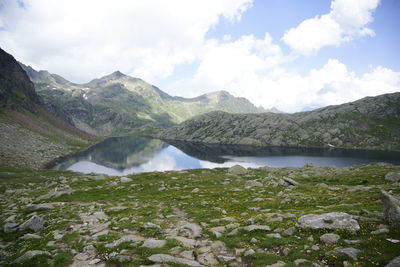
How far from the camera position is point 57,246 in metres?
16.6

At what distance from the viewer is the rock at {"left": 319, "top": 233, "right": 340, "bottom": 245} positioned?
1369 cm

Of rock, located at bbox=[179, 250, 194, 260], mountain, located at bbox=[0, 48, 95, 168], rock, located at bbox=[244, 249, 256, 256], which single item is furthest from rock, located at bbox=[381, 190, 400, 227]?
mountain, located at bbox=[0, 48, 95, 168]

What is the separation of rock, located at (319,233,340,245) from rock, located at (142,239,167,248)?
418 inches

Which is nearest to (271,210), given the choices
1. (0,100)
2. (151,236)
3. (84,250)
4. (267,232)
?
(267,232)

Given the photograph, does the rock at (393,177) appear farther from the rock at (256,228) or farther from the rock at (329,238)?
the rock at (256,228)

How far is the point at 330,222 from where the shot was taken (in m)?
15.8

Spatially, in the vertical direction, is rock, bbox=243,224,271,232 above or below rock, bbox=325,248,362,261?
below

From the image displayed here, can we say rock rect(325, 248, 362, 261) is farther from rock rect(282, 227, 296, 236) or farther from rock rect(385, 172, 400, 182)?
rock rect(385, 172, 400, 182)

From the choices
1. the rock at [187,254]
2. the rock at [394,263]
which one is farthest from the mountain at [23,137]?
the rock at [394,263]

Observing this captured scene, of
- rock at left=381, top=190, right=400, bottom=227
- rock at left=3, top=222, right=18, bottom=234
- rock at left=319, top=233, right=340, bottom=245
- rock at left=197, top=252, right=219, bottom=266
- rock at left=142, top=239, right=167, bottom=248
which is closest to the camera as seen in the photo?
rock at left=197, top=252, right=219, bottom=266

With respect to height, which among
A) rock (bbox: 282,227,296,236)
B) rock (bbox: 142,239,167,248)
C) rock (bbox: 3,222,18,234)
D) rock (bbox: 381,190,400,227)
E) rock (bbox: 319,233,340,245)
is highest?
rock (bbox: 381,190,400,227)

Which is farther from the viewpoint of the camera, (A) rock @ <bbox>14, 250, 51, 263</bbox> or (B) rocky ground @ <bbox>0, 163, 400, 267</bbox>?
(A) rock @ <bbox>14, 250, 51, 263</bbox>

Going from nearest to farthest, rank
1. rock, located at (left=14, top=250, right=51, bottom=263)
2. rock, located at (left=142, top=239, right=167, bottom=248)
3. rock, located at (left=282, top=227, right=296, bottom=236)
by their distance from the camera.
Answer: rock, located at (left=14, top=250, right=51, bottom=263), rock, located at (left=142, top=239, right=167, bottom=248), rock, located at (left=282, top=227, right=296, bottom=236)

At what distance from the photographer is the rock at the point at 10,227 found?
20469 millimetres
